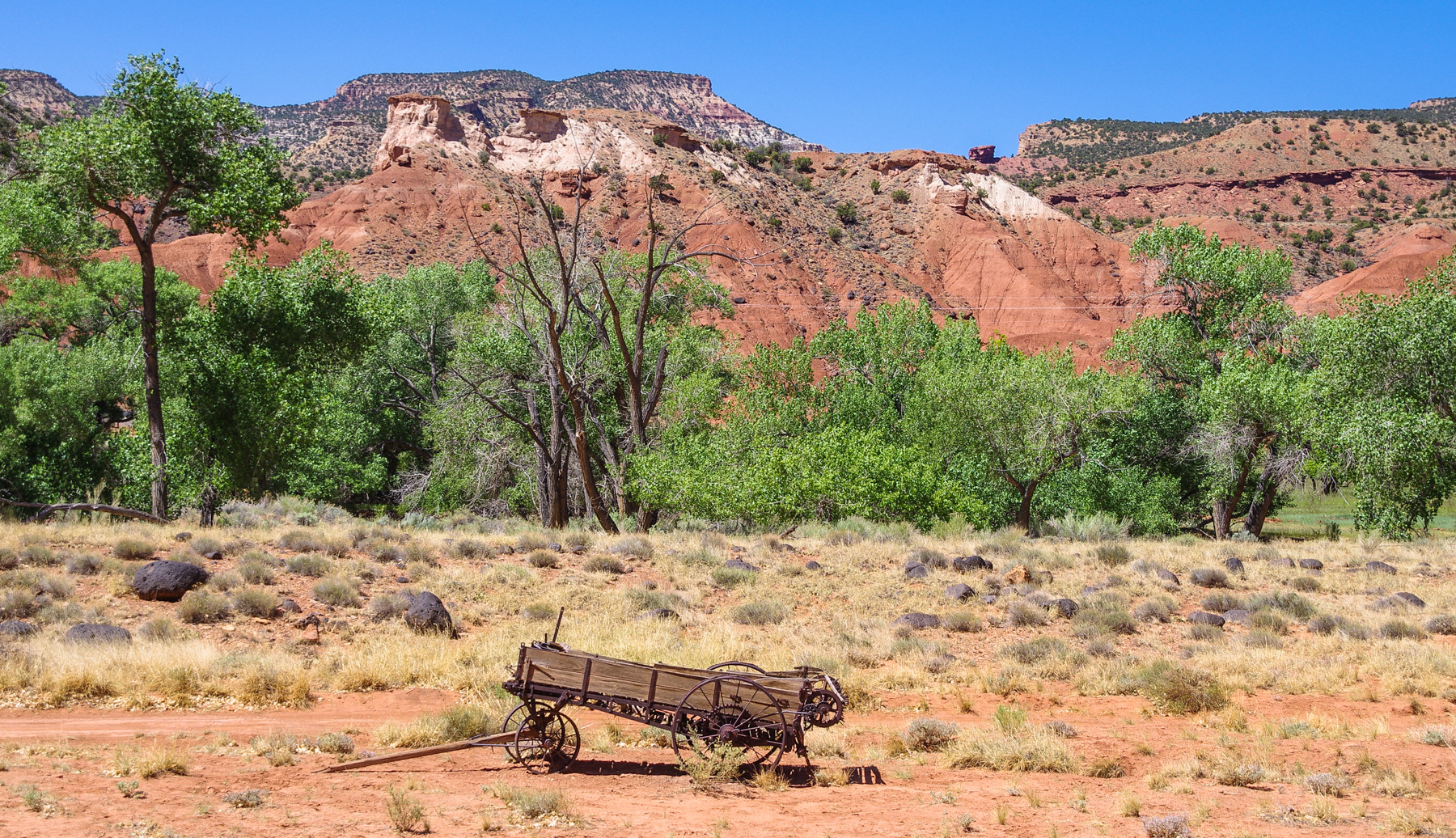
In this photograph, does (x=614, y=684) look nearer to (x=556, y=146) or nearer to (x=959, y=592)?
(x=959, y=592)

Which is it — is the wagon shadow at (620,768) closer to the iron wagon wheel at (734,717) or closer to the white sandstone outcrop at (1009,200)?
the iron wagon wheel at (734,717)

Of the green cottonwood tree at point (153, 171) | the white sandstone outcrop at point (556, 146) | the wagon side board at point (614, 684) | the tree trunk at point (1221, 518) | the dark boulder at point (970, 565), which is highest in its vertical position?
the white sandstone outcrop at point (556, 146)

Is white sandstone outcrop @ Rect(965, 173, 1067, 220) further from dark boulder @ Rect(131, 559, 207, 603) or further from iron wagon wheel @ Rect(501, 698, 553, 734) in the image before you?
iron wagon wheel @ Rect(501, 698, 553, 734)

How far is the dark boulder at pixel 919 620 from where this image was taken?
1385 cm

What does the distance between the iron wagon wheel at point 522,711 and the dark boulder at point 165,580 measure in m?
6.32

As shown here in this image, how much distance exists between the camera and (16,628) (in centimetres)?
1070

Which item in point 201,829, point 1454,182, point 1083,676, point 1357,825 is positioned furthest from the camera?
point 1454,182

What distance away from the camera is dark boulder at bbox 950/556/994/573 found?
667 inches

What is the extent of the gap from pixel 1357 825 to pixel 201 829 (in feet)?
26.3

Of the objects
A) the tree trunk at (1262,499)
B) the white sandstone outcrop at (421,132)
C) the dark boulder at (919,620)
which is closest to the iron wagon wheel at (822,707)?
the dark boulder at (919,620)

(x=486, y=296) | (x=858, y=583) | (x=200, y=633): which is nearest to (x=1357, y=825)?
(x=858, y=583)

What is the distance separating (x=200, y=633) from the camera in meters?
11.6

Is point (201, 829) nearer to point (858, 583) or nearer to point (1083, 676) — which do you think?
point (1083, 676)

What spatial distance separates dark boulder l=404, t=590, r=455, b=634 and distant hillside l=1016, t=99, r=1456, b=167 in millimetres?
112800
